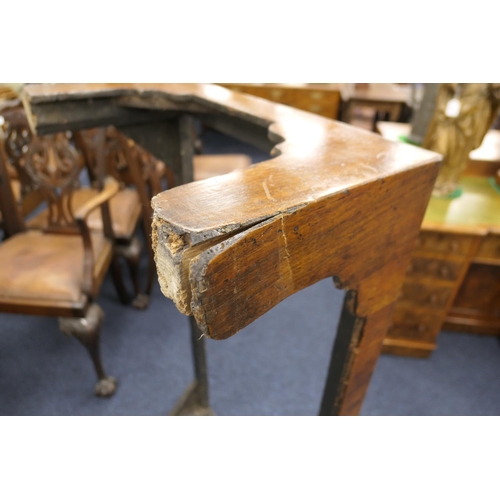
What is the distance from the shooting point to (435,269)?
175 cm

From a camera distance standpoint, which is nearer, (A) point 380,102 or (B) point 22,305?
(B) point 22,305

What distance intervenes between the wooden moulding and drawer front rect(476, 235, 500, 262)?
4.25 ft

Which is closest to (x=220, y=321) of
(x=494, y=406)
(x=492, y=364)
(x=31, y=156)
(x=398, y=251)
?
(x=398, y=251)

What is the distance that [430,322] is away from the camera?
1.91m

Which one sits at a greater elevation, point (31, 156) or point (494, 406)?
point (31, 156)

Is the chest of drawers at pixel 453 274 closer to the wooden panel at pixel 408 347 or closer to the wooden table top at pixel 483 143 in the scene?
the wooden panel at pixel 408 347

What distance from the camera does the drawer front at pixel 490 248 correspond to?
1722 mm

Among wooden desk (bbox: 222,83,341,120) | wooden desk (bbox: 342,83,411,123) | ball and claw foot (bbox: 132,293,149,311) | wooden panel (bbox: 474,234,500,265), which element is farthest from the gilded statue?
wooden desk (bbox: 222,83,341,120)

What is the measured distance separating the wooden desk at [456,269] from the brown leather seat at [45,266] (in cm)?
142

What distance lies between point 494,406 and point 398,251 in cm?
164

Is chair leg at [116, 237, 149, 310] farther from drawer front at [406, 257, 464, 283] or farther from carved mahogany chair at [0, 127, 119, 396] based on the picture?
drawer front at [406, 257, 464, 283]

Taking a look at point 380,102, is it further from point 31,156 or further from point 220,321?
point 220,321

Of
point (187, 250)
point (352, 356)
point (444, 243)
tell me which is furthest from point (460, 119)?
point (187, 250)

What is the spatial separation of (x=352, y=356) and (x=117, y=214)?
1.69 metres
